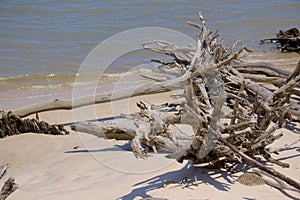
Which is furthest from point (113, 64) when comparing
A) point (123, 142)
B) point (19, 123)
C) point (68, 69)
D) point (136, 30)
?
point (123, 142)

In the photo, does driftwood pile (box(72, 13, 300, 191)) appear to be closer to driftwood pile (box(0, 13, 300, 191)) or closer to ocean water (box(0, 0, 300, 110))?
driftwood pile (box(0, 13, 300, 191))

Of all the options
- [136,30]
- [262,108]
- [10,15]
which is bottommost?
[262,108]

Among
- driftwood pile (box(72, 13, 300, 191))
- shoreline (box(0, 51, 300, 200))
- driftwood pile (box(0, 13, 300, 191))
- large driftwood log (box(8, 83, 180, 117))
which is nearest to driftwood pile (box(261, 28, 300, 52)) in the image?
driftwood pile (box(0, 13, 300, 191))

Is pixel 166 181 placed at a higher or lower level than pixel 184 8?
lower

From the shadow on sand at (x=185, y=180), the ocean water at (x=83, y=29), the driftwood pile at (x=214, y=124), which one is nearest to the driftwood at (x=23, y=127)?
the driftwood pile at (x=214, y=124)

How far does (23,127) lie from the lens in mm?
5863

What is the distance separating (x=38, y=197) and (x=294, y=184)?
6.87 ft

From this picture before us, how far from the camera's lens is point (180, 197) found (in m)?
3.37

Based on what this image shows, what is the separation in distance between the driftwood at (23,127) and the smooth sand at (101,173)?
0.10 meters

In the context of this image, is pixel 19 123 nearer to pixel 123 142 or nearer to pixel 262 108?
pixel 123 142

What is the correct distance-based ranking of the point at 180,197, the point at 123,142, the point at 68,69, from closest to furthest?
1. the point at 180,197
2. the point at 123,142
3. the point at 68,69

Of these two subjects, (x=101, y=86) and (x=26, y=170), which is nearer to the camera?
(x=26, y=170)

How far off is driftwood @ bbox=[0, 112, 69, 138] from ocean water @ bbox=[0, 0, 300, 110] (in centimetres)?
174

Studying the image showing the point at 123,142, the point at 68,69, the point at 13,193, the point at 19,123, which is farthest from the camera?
the point at 68,69
